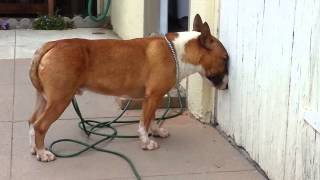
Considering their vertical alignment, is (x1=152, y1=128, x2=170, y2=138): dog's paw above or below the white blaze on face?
below

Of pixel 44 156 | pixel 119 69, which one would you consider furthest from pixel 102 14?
pixel 44 156

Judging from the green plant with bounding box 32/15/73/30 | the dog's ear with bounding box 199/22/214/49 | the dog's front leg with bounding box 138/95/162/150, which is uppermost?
the dog's ear with bounding box 199/22/214/49

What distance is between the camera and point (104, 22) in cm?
1000

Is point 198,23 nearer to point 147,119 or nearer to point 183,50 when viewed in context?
point 183,50

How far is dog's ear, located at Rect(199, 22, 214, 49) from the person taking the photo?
14.6 feet

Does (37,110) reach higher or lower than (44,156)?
higher

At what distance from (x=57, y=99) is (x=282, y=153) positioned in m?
1.59

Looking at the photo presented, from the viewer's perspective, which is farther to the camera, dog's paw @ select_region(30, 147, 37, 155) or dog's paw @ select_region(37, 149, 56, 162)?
dog's paw @ select_region(30, 147, 37, 155)

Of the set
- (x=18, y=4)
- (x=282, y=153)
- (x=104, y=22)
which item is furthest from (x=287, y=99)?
(x=18, y=4)

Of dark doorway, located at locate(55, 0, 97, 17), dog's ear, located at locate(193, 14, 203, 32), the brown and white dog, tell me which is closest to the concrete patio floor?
the brown and white dog

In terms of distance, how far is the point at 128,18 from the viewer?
8258 mm

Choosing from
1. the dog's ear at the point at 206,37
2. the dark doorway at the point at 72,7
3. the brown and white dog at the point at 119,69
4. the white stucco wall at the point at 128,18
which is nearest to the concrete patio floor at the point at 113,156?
the brown and white dog at the point at 119,69

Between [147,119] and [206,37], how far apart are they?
76 centimetres

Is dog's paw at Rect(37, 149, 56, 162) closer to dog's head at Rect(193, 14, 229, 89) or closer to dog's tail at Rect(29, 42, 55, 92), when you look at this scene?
dog's tail at Rect(29, 42, 55, 92)
